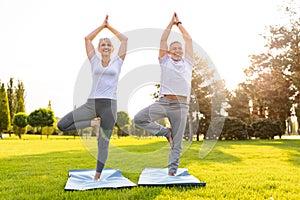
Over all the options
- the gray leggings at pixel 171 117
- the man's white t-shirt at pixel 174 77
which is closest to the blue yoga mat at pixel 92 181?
the gray leggings at pixel 171 117

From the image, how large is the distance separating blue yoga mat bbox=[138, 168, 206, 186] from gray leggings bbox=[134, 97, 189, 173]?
0.21 m

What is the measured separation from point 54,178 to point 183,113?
7.18ft

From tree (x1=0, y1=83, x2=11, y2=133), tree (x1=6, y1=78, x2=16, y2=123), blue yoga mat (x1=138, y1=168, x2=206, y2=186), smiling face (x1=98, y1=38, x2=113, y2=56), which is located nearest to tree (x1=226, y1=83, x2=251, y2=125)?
tree (x1=0, y1=83, x2=11, y2=133)

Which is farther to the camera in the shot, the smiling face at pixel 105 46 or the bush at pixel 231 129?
the bush at pixel 231 129

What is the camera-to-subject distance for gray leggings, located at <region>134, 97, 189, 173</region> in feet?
Result: 17.1

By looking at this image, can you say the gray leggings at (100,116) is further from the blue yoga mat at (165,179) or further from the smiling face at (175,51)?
the smiling face at (175,51)

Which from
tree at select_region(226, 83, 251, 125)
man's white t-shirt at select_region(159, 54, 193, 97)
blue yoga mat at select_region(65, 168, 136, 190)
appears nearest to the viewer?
blue yoga mat at select_region(65, 168, 136, 190)

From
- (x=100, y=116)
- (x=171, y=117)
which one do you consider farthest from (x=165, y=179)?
(x=100, y=116)

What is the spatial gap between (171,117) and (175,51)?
1015 millimetres

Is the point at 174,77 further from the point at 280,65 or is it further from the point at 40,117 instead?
the point at 40,117

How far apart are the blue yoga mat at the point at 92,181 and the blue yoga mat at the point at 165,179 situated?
0.27 m

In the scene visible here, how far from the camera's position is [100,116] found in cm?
482

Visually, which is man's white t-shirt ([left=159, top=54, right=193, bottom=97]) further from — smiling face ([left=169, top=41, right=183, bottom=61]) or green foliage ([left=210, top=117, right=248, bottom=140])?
green foliage ([left=210, top=117, right=248, bottom=140])

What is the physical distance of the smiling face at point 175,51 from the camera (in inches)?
208
